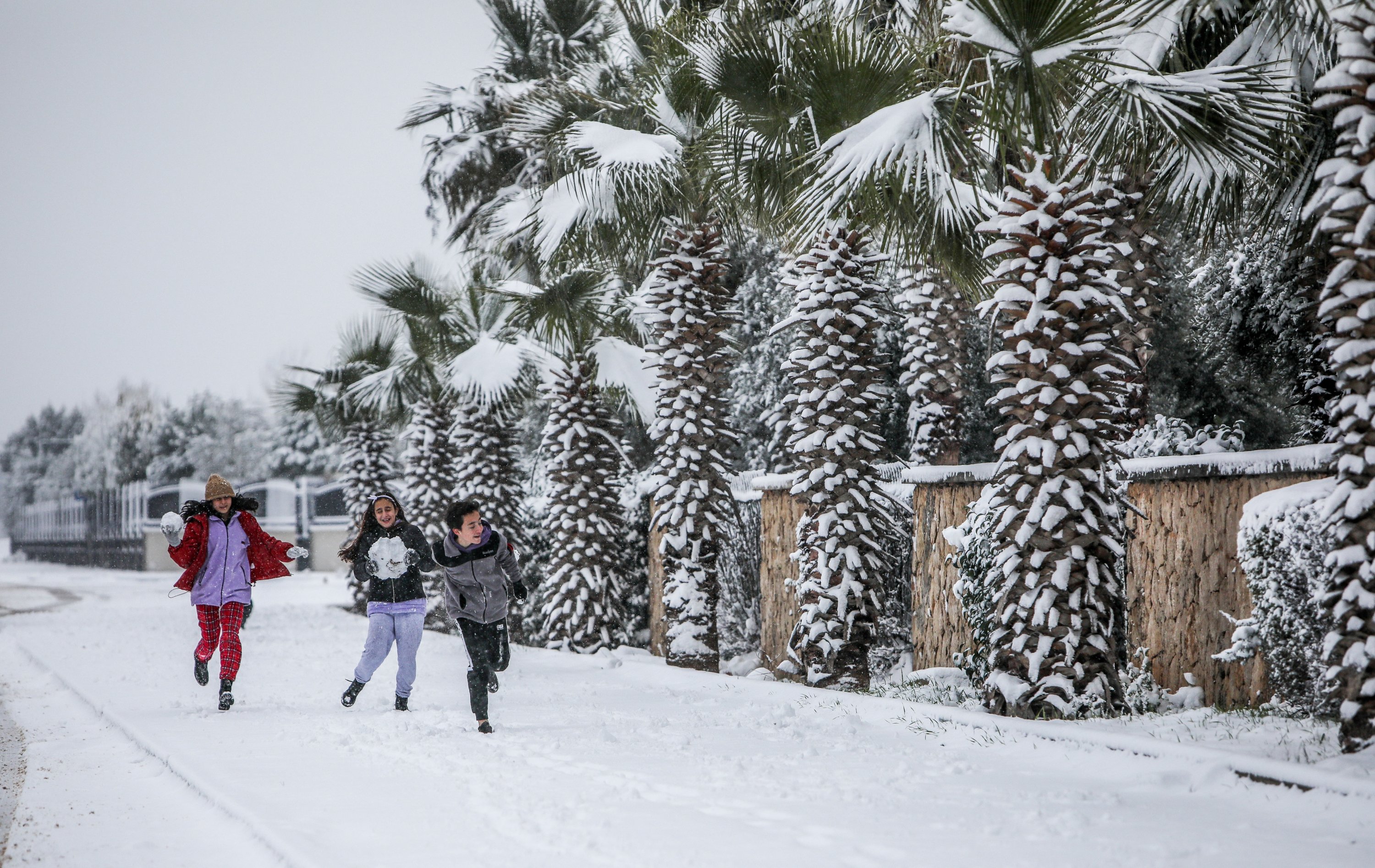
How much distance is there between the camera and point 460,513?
8367 millimetres

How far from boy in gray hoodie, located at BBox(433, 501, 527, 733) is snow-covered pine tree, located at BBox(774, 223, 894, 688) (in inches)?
115

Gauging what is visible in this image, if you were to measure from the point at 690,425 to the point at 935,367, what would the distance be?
3.86 metres

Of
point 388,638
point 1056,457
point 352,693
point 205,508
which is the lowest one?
point 352,693

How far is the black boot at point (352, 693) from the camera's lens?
28.9 ft

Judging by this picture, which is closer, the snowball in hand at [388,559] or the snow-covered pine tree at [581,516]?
the snowball in hand at [388,559]

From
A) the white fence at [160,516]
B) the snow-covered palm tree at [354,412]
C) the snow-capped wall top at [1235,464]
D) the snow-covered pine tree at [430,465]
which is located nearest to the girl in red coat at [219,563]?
the snow-capped wall top at [1235,464]

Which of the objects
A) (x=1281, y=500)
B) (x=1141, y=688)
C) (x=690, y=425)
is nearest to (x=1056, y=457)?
(x=1281, y=500)

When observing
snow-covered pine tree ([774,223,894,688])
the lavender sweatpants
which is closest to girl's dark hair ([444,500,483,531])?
the lavender sweatpants

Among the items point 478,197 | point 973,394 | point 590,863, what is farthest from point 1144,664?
point 478,197

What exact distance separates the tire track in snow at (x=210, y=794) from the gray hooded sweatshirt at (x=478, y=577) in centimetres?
205

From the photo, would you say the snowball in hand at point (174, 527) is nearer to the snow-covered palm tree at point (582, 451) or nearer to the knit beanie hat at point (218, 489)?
the knit beanie hat at point (218, 489)

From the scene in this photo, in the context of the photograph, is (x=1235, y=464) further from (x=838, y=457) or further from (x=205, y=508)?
(x=205, y=508)

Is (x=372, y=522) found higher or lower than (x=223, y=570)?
higher

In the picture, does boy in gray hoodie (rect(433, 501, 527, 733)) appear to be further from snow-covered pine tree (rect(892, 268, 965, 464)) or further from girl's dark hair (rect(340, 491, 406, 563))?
snow-covered pine tree (rect(892, 268, 965, 464))
